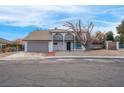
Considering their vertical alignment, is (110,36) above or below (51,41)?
above

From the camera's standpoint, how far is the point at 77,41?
1502 inches

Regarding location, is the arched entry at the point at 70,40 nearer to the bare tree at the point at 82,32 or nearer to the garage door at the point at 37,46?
the bare tree at the point at 82,32

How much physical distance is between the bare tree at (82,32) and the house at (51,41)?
2.79ft

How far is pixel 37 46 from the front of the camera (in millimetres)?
32844

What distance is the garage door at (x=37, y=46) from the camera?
32312 mm

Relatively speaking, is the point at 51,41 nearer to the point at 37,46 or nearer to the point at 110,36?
the point at 37,46

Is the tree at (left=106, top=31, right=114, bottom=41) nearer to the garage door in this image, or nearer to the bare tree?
the bare tree

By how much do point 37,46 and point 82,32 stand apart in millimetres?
7866

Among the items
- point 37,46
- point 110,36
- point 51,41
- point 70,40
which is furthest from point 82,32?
point 37,46

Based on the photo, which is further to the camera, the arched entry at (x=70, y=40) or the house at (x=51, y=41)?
the arched entry at (x=70, y=40)

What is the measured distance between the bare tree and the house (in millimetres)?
849

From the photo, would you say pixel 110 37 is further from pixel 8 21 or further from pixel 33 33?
pixel 8 21

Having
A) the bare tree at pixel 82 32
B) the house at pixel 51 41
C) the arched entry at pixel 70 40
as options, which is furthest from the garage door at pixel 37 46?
the arched entry at pixel 70 40
